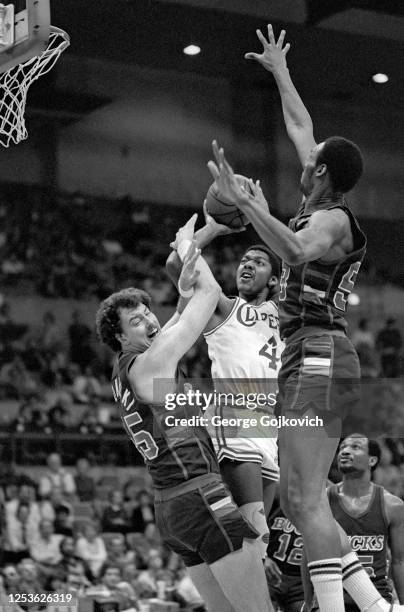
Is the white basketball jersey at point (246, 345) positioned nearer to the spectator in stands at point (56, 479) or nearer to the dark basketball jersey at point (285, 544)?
the dark basketball jersey at point (285, 544)

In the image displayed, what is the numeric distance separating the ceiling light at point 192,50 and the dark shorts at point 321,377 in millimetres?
11233

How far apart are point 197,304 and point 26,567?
6.45 meters

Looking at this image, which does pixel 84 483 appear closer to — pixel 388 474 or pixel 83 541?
pixel 83 541

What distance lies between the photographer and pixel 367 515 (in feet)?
23.8

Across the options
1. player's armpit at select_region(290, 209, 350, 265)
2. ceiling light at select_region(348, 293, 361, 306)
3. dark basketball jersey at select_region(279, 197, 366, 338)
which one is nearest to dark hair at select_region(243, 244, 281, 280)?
dark basketball jersey at select_region(279, 197, 366, 338)

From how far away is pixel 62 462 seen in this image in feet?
49.6

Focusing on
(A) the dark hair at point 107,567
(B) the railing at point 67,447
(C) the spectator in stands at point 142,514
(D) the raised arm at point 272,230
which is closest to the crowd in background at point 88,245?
(B) the railing at point 67,447

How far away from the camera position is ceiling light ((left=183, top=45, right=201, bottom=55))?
15411 mm

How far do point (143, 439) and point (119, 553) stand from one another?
7.42 m

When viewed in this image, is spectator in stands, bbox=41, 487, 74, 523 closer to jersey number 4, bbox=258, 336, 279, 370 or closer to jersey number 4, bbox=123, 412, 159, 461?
jersey number 4, bbox=258, 336, 279, 370

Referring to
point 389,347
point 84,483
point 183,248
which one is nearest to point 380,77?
point 389,347

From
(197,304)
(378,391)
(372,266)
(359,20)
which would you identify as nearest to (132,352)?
(197,304)

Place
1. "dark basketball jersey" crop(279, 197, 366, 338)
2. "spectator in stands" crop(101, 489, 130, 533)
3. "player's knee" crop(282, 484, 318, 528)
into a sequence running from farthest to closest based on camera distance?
1. "spectator in stands" crop(101, 489, 130, 533)
2. "dark basketball jersey" crop(279, 197, 366, 338)
3. "player's knee" crop(282, 484, 318, 528)

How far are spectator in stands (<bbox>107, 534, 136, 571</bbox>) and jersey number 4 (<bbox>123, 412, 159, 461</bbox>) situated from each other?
22.3 ft
